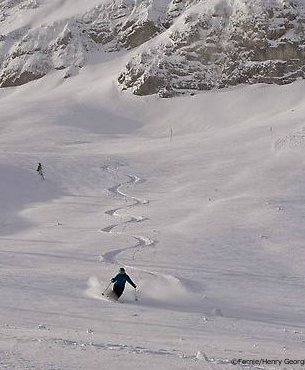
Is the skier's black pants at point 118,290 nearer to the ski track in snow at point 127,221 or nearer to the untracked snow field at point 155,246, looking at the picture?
the untracked snow field at point 155,246

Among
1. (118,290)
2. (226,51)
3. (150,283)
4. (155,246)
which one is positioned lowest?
(226,51)

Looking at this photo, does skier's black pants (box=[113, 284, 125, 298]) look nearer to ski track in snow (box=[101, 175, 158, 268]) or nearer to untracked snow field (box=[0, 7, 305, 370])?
untracked snow field (box=[0, 7, 305, 370])

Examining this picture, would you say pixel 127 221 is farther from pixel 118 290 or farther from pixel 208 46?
pixel 208 46

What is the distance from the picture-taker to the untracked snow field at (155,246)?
32.1ft

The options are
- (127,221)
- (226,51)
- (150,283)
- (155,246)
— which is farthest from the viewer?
(226,51)

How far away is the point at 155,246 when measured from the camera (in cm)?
2170

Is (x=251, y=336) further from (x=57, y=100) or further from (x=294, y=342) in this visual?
(x=57, y=100)

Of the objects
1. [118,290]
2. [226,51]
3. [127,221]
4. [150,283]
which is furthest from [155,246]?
[226,51]

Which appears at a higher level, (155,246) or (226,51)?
(155,246)

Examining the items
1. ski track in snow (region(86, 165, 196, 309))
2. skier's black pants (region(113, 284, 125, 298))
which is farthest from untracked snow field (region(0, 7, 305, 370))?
skier's black pants (region(113, 284, 125, 298))

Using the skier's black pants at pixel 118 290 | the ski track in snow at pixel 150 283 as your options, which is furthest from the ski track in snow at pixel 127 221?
the skier's black pants at pixel 118 290

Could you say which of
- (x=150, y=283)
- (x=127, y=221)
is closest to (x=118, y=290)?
(x=150, y=283)

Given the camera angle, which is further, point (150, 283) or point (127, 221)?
point (127, 221)

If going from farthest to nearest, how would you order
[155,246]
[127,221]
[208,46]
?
1. [208,46]
2. [127,221]
3. [155,246]
